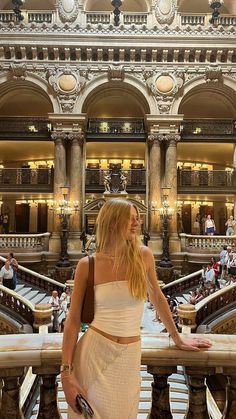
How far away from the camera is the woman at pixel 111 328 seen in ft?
5.85

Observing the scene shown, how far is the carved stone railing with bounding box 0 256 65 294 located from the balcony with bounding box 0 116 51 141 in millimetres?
10026

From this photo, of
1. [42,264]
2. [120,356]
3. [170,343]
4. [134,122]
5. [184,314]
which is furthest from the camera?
[134,122]

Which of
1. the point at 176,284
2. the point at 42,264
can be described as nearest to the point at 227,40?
the point at 176,284

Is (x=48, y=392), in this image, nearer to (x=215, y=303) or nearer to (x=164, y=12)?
(x=215, y=303)

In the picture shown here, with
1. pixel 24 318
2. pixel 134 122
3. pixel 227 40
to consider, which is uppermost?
pixel 227 40

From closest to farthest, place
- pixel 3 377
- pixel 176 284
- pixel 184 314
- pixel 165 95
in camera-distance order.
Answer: pixel 3 377 < pixel 184 314 < pixel 176 284 < pixel 165 95

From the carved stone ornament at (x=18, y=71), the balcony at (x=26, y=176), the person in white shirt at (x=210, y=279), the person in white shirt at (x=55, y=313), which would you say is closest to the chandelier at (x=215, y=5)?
the carved stone ornament at (x=18, y=71)

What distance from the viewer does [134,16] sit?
68.4ft

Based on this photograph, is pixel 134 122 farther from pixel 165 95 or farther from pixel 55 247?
pixel 55 247

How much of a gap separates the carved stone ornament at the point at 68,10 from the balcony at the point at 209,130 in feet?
30.2

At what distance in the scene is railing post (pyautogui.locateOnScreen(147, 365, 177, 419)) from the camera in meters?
2.17

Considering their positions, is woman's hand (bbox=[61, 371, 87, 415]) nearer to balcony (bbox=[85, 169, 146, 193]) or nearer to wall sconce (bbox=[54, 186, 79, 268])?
wall sconce (bbox=[54, 186, 79, 268])

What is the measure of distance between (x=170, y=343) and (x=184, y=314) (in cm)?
871

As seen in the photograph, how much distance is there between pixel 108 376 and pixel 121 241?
65 cm
